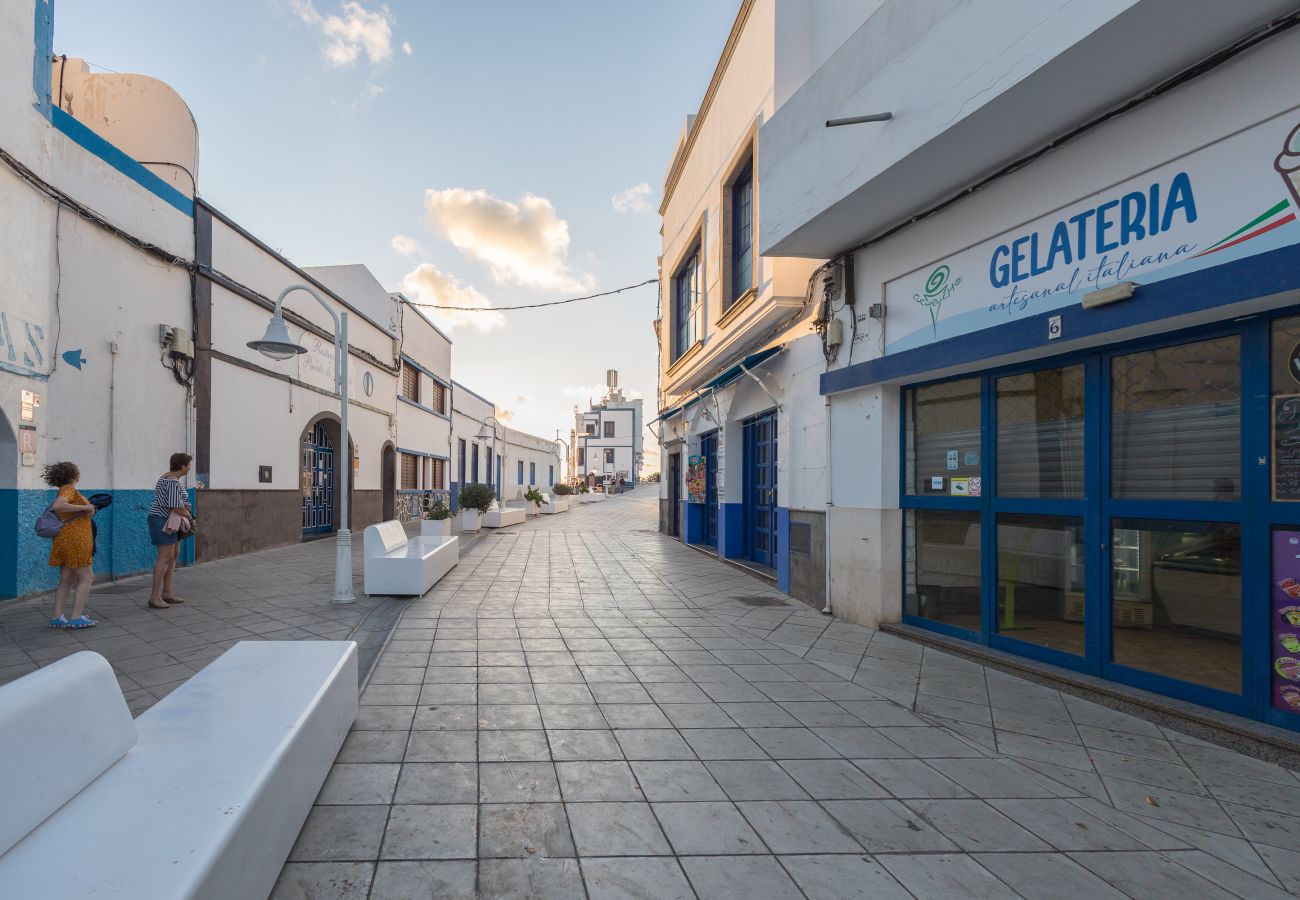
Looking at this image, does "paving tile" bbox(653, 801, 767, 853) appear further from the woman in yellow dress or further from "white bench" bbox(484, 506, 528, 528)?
"white bench" bbox(484, 506, 528, 528)

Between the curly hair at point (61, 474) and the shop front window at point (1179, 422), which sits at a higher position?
the shop front window at point (1179, 422)

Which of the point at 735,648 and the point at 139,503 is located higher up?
the point at 139,503

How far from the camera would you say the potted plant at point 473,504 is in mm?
17500

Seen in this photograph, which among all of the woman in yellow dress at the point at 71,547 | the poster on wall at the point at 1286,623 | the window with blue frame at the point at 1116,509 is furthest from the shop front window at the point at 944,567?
the woman in yellow dress at the point at 71,547

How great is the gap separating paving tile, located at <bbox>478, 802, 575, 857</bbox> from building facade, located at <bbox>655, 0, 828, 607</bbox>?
5132 mm

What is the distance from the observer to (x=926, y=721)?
13.4 ft

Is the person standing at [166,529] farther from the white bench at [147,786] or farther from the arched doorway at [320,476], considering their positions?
the arched doorway at [320,476]

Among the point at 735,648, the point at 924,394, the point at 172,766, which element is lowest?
the point at 735,648

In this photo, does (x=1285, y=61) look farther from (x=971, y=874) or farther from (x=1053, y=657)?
(x=971, y=874)

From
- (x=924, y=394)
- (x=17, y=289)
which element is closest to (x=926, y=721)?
(x=924, y=394)

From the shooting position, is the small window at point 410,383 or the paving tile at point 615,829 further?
the small window at point 410,383

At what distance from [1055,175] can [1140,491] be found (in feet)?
7.71

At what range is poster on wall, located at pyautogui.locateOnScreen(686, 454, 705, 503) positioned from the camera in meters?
13.8

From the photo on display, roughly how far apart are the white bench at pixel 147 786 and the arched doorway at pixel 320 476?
12.3 meters
